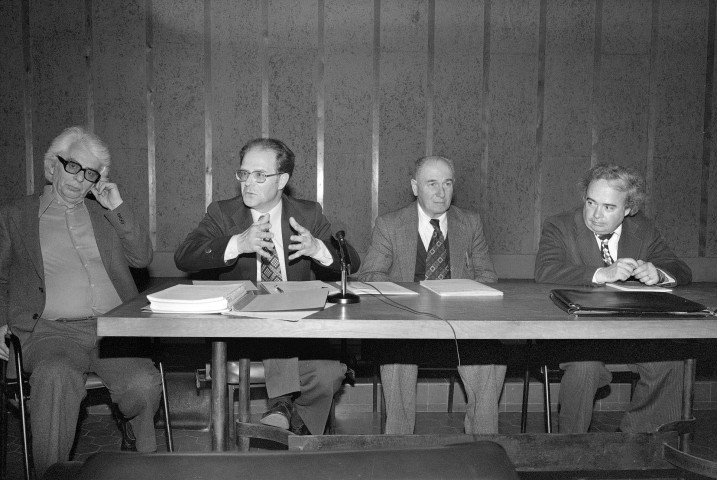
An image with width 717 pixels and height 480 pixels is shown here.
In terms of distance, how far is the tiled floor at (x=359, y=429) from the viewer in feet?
10.7

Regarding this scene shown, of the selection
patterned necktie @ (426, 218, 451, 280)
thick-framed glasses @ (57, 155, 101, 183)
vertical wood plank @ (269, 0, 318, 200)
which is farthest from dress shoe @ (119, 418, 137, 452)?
vertical wood plank @ (269, 0, 318, 200)

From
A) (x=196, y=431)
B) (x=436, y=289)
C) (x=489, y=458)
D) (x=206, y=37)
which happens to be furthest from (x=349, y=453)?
(x=206, y=37)

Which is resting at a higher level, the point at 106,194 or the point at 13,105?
the point at 13,105

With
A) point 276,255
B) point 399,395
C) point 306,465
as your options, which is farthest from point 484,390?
point 306,465

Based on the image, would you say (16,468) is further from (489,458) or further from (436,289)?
(489,458)

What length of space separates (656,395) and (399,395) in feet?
3.69

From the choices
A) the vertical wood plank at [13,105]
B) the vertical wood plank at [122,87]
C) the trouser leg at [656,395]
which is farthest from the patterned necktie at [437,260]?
the vertical wood plank at [13,105]

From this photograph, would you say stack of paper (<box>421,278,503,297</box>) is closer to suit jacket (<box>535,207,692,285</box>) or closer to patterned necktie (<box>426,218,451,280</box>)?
suit jacket (<box>535,207,692,285</box>)

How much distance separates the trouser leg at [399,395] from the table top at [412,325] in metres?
0.94

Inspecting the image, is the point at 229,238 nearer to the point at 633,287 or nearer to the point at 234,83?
the point at 633,287

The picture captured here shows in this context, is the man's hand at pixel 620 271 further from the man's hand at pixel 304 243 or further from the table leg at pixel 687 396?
the man's hand at pixel 304 243

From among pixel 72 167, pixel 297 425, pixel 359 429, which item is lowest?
pixel 359 429

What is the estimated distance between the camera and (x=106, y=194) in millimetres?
2812

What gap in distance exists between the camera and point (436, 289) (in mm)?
2475
